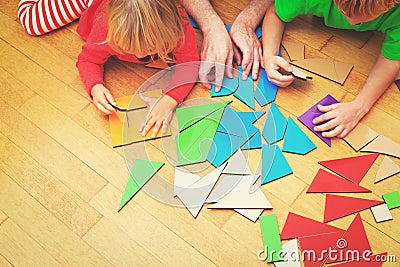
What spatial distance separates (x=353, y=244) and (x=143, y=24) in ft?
2.35

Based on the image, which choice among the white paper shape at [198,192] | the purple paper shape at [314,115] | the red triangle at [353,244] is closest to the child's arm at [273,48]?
the purple paper shape at [314,115]

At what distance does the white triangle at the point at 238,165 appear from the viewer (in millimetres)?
1202

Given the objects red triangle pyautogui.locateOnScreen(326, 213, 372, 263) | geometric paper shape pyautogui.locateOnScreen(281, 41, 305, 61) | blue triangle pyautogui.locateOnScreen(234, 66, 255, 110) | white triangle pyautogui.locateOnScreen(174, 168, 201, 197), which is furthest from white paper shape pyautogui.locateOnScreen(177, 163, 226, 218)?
geometric paper shape pyautogui.locateOnScreen(281, 41, 305, 61)

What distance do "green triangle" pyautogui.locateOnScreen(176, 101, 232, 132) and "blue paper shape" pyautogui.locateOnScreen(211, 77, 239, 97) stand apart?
35 mm

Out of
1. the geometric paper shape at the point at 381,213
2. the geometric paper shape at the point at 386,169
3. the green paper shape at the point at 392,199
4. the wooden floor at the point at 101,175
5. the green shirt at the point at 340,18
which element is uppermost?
the green shirt at the point at 340,18

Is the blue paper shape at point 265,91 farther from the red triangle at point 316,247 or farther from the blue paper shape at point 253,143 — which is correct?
the red triangle at point 316,247

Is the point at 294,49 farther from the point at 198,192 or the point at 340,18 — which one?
the point at 198,192

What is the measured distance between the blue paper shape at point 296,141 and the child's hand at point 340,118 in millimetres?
41

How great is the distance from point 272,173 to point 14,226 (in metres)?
0.67

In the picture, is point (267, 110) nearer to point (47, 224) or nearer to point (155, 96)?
point (155, 96)

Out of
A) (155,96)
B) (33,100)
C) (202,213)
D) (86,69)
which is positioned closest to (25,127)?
(33,100)

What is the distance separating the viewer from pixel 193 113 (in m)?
1.30

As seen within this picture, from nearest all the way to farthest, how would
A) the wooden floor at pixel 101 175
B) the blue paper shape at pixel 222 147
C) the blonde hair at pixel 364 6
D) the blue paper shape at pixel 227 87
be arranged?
the blonde hair at pixel 364 6 < the wooden floor at pixel 101 175 < the blue paper shape at pixel 222 147 < the blue paper shape at pixel 227 87

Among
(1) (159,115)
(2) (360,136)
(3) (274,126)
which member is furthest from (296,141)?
(1) (159,115)
